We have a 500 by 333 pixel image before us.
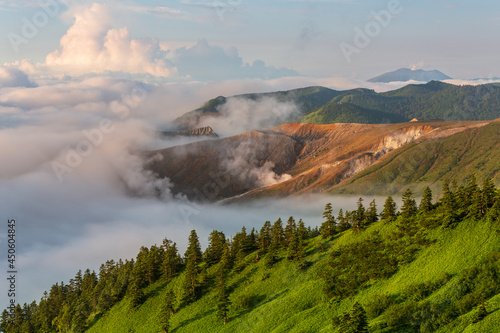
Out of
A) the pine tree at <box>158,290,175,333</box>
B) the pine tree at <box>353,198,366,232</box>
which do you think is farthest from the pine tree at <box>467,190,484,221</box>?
→ the pine tree at <box>158,290,175,333</box>

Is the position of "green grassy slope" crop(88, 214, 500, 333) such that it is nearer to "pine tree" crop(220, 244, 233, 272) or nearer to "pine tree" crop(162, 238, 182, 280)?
"pine tree" crop(220, 244, 233, 272)


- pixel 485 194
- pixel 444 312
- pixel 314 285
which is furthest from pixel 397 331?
pixel 485 194

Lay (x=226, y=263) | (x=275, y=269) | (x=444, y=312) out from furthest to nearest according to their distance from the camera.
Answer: (x=226, y=263), (x=275, y=269), (x=444, y=312)

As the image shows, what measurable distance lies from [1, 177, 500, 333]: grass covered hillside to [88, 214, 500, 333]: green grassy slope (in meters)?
0.33

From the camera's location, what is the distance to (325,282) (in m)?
103

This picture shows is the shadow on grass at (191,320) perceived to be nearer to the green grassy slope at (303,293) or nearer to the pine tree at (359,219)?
the green grassy slope at (303,293)

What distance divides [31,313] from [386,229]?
14800 cm

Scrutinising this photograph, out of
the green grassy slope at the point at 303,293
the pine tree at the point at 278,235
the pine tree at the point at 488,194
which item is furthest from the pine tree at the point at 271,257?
the pine tree at the point at 488,194

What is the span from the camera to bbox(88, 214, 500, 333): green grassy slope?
86.6m

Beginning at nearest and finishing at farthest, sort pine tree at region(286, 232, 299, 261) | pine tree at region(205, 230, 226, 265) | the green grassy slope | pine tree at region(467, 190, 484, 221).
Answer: the green grassy slope → pine tree at region(467, 190, 484, 221) → pine tree at region(286, 232, 299, 261) → pine tree at region(205, 230, 226, 265)

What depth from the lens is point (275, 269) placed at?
402ft

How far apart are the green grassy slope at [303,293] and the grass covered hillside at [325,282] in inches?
13.1

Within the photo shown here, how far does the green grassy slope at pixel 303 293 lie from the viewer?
86.6 m

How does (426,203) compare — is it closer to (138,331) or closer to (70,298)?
(138,331)
